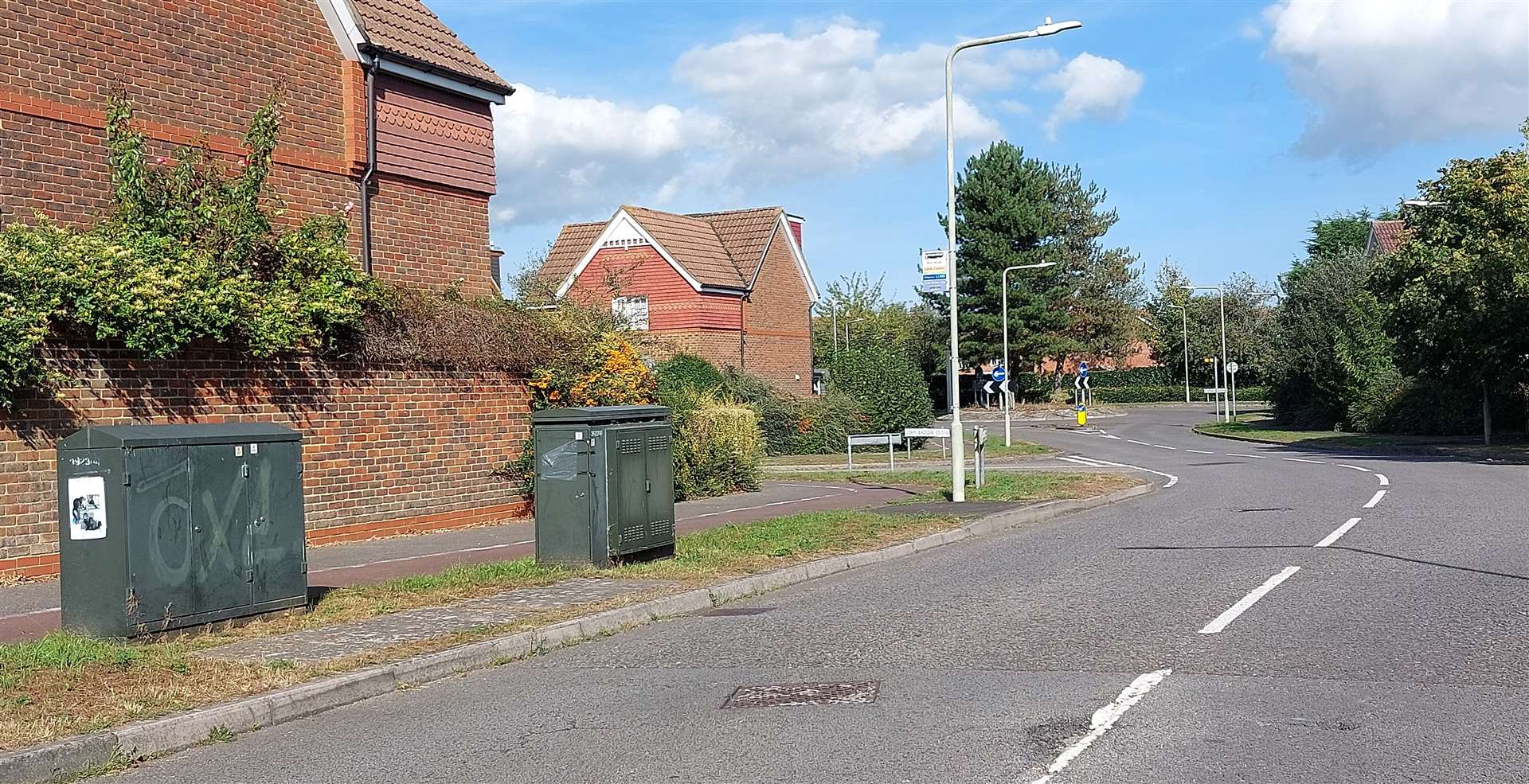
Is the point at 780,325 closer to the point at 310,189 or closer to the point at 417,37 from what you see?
the point at 417,37

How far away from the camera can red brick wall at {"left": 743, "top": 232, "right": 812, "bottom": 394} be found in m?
48.5

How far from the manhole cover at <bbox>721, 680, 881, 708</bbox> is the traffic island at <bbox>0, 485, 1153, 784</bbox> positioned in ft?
7.19

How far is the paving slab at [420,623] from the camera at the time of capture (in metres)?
8.82

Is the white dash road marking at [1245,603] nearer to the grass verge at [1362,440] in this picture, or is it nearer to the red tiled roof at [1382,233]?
the grass verge at [1362,440]

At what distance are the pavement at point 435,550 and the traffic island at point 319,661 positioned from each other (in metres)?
0.98

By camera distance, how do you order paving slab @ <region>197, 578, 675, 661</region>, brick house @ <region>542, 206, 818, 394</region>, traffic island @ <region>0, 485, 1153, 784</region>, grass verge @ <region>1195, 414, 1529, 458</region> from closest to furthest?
traffic island @ <region>0, 485, 1153, 784</region>
paving slab @ <region>197, 578, 675, 661</region>
grass verge @ <region>1195, 414, 1529, 458</region>
brick house @ <region>542, 206, 818, 394</region>

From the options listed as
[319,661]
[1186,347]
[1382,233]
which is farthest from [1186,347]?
[319,661]

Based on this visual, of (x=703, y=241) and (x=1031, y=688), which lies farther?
(x=703, y=241)

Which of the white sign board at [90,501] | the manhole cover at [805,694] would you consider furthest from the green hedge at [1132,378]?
the white sign board at [90,501]

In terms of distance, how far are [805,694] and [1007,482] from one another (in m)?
16.7

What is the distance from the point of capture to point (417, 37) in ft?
65.1

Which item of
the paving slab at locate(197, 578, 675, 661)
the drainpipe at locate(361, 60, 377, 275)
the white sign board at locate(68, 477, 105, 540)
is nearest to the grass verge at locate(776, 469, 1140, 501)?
the drainpipe at locate(361, 60, 377, 275)

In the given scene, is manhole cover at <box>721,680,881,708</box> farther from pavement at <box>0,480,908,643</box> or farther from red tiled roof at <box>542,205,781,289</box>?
red tiled roof at <box>542,205,781,289</box>

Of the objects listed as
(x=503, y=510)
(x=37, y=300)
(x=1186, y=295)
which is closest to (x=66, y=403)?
(x=37, y=300)
